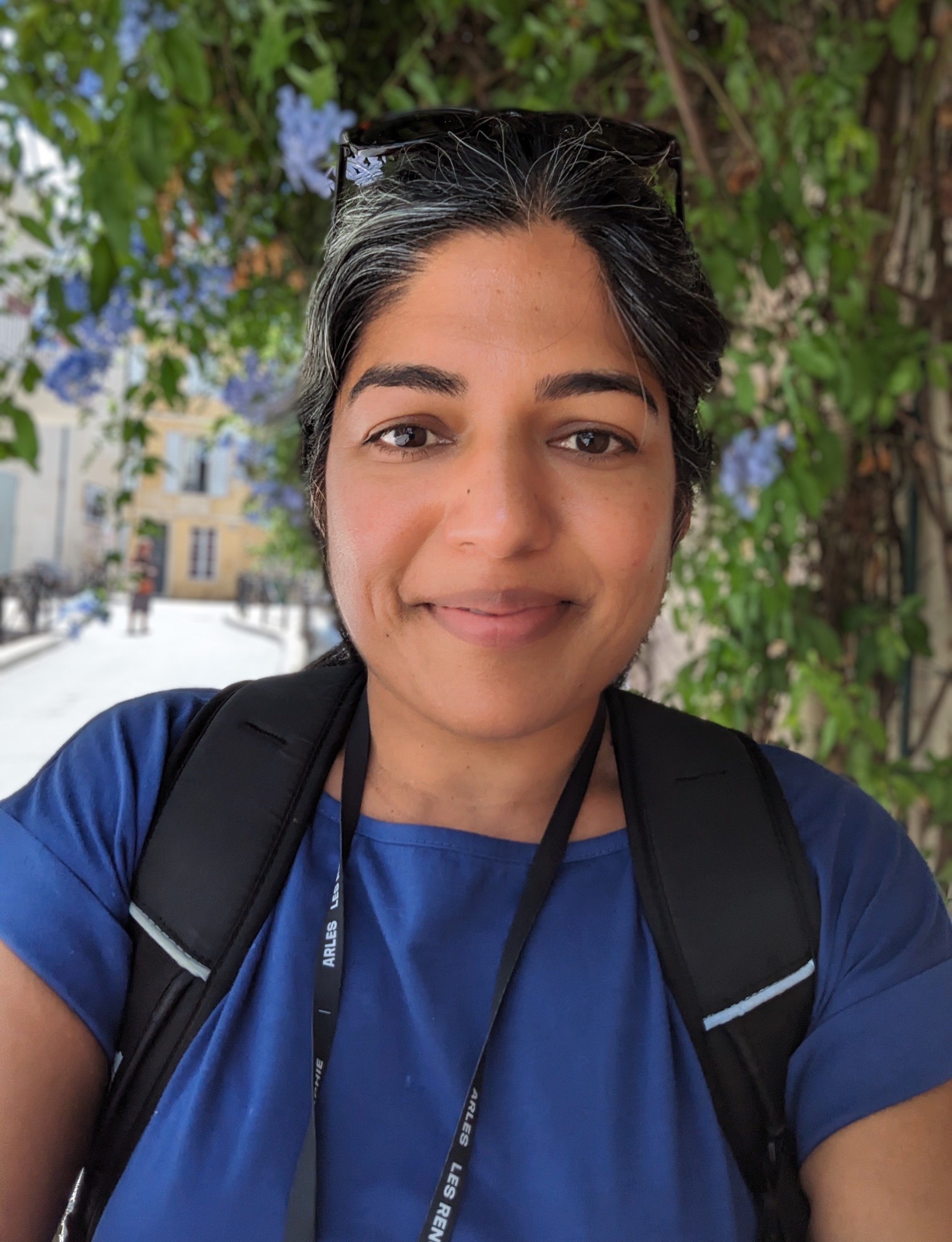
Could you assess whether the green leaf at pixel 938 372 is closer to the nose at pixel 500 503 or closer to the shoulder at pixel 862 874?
the shoulder at pixel 862 874

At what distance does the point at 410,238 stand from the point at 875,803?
1.92 feet

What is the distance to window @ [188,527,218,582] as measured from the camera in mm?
3645

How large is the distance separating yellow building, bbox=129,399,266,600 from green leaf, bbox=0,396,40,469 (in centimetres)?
83

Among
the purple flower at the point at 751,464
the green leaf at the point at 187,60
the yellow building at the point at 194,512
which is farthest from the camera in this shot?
the yellow building at the point at 194,512

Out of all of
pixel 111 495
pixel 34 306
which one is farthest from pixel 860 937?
pixel 111 495

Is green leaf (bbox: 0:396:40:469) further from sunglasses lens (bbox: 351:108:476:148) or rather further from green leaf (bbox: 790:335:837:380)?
green leaf (bbox: 790:335:837:380)

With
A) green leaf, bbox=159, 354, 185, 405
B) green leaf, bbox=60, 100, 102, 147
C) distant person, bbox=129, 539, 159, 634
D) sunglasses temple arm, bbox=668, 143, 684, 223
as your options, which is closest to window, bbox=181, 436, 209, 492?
distant person, bbox=129, 539, 159, 634

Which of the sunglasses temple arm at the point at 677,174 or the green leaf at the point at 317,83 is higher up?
the green leaf at the point at 317,83

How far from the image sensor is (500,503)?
71 centimetres

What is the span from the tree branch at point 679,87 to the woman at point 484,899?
0.91m

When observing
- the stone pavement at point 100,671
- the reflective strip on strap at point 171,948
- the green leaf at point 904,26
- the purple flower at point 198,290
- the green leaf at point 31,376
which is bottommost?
the stone pavement at point 100,671

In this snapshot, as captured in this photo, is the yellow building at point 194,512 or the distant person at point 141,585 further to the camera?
the distant person at point 141,585

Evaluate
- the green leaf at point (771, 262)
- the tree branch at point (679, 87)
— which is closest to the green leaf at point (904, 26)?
the tree branch at point (679, 87)

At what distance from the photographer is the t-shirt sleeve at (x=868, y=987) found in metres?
0.72
